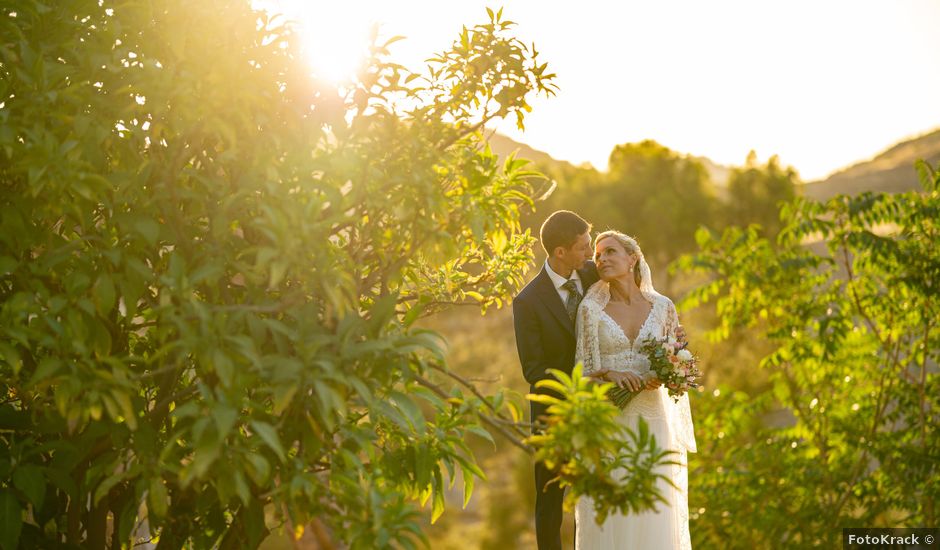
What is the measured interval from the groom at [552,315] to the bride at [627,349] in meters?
0.10

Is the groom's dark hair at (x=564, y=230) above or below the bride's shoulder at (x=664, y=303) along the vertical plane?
above

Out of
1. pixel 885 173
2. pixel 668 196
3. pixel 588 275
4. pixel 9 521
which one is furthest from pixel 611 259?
pixel 885 173

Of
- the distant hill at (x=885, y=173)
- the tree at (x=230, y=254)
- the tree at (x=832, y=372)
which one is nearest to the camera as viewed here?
the tree at (x=230, y=254)

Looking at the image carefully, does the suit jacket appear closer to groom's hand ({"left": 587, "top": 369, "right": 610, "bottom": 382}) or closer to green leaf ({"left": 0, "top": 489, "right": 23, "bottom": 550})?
groom's hand ({"left": 587, "top": 369, "right": 610, "bottom": 382})

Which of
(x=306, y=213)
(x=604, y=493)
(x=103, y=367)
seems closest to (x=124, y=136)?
(x=103, y=367)

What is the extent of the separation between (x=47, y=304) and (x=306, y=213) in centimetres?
108

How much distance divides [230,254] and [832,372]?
329 inches

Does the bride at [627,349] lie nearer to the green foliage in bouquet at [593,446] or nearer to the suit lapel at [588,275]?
the suit lapel at [588,275]

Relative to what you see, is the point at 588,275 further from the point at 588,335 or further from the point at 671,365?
the point at 671,365

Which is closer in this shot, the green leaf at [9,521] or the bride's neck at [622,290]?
the green leaf at [9,521]

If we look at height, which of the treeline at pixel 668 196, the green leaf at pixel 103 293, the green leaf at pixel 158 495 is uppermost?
the treeline at pixel 668 196

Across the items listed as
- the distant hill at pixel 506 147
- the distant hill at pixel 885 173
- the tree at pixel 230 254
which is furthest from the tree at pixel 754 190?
the tree at pixel 230 254

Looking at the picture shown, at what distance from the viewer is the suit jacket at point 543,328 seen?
5.75 m

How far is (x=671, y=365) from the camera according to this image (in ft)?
18.1
